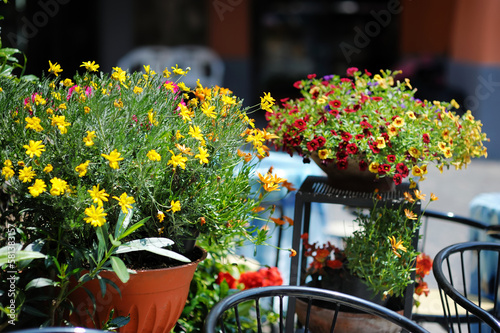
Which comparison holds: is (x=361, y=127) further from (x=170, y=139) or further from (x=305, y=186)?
(x=170, y=139)

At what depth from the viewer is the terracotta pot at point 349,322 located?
1.81 meters

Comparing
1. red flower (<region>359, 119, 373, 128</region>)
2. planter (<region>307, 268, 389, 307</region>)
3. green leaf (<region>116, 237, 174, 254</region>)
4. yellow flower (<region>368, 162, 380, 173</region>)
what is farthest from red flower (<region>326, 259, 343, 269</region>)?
green leaf (<region>116, 237, 174, 254</region>)

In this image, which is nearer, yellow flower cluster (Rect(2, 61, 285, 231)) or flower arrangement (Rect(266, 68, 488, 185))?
yellow flower cluster (Rect(2, 61, 285, 231))

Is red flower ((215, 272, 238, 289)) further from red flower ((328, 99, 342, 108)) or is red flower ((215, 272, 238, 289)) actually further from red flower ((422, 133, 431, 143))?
red flower ((422, 133, 431, 143))

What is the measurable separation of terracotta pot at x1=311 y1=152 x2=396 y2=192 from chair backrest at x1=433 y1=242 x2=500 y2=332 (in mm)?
284

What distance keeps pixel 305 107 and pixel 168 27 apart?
8227 millimetres

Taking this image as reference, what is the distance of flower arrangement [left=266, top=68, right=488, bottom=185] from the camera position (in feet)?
5.73

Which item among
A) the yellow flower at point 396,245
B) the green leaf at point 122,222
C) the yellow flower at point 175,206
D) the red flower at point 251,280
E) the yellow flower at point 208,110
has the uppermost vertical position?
the yellow flower at point 208,110

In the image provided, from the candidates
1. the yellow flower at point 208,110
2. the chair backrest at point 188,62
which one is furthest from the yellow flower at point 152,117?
the chair backrest at point 188,62

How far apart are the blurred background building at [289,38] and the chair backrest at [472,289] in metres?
4.65
